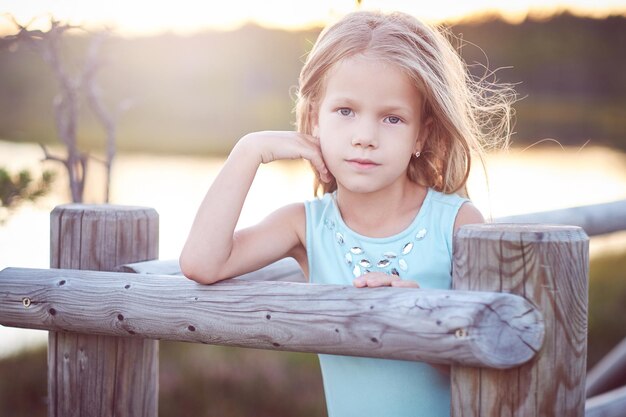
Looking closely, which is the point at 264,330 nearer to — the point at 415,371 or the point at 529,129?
the point at 415,371

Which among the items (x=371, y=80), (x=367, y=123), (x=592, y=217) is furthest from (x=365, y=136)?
(x=592, y=217)

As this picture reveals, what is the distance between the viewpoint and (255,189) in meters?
14.9

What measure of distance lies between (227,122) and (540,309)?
29.5m

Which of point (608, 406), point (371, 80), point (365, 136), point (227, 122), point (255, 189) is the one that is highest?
point (227, 122)

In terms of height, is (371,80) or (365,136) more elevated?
(371,80)

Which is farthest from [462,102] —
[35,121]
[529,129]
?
[529,129]

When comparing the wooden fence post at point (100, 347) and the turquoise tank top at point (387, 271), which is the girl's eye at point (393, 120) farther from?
the wooden fence post at point (100, 347)

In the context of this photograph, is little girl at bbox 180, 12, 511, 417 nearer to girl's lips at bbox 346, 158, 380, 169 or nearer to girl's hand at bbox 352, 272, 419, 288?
girl's lips at bbox 346, 158, 380, 169

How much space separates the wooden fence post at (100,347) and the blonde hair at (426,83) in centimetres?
52

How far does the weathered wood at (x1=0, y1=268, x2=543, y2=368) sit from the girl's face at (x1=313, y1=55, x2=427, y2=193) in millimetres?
372

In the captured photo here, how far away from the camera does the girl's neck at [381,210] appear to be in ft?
7.14

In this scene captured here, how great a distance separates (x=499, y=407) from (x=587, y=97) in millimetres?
25936

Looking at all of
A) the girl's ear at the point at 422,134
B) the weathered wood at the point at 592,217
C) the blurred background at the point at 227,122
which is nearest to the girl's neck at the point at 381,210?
the girl's ear at the point at 422,134

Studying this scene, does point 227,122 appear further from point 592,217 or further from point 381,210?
point 381,210
